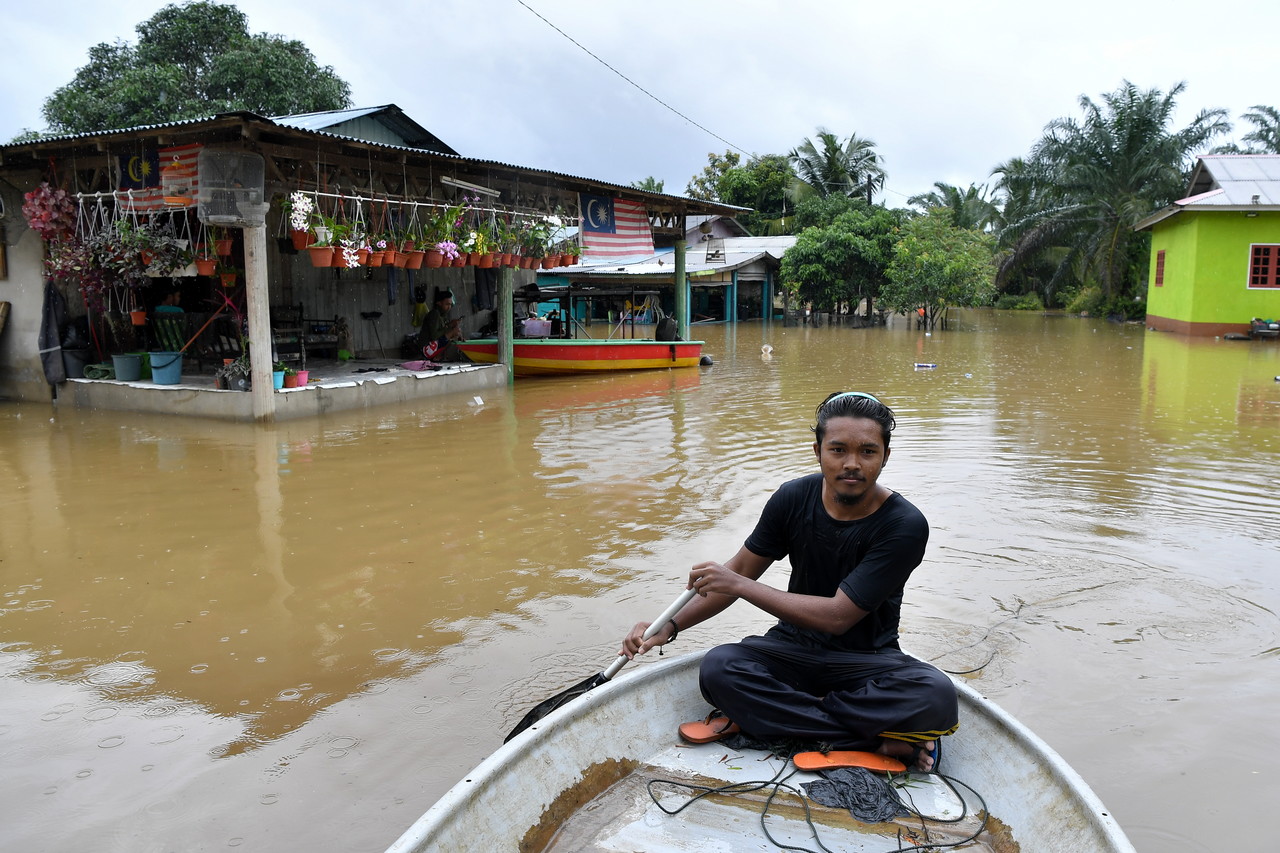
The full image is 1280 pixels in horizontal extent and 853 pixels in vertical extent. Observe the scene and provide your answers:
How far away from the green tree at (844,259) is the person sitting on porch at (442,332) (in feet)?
59.7

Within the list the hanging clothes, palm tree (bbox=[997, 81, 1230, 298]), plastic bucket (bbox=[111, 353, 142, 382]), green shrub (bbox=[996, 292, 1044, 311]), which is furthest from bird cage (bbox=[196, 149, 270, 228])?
green shrub (bbox=[996, 292, 1044, 311])

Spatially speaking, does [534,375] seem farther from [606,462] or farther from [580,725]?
[580,725]

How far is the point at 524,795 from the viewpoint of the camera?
290cm

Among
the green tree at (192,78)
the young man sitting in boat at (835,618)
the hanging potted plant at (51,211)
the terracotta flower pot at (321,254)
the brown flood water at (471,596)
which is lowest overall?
the brown flood water at (471,596)

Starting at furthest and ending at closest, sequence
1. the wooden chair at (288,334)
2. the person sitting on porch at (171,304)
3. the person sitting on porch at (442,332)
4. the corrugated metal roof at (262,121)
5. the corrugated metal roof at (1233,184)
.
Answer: the corrugated metal roof at (1233,184)
the person sitting on porch at (442,332)
the person sitting on porch at (171,304)
the wooden chair at (288,334)
the corrugated metal roof at (262,121)

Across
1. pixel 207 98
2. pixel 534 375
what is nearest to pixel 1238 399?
pixel 534 375

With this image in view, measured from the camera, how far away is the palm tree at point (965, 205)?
4581cm

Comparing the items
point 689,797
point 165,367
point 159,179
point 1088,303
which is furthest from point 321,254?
point 1088,303

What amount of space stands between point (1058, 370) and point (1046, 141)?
21.4m

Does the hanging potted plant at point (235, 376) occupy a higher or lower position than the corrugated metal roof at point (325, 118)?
lower

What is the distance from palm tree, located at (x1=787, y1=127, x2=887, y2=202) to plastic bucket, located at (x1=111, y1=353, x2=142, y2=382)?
30457mm

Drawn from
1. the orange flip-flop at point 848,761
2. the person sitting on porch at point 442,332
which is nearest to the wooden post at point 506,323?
the person sitting on porch at point 442,332

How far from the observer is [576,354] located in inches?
672

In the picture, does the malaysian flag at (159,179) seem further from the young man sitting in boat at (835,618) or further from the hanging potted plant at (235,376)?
the young man sitting in boat at (835,618)
